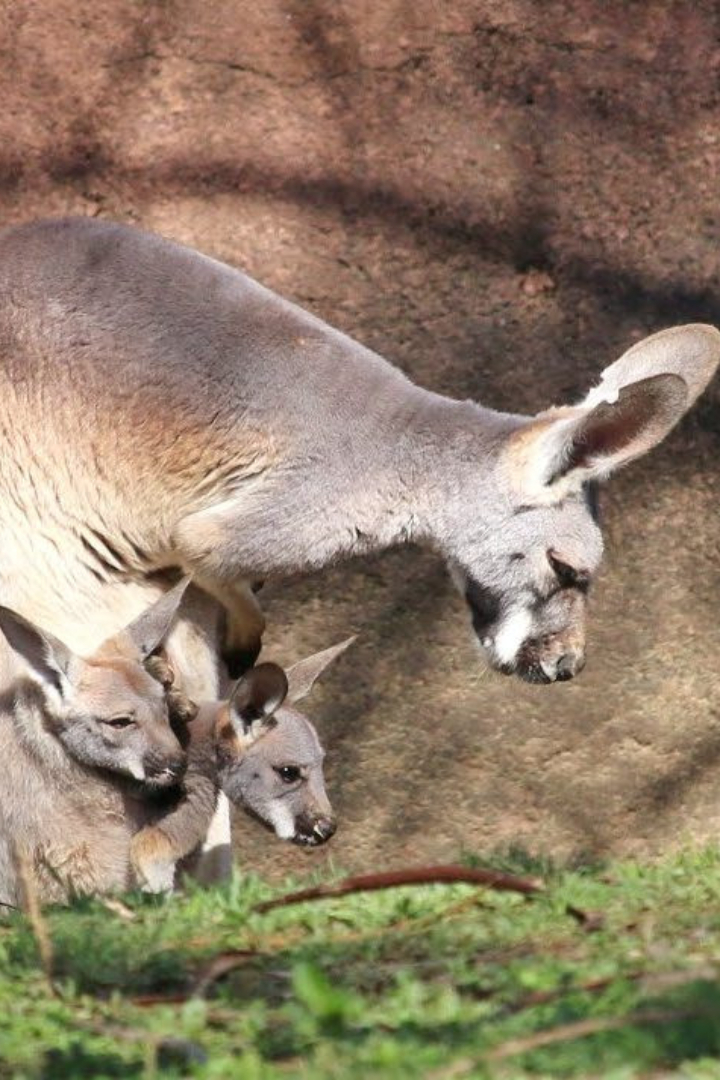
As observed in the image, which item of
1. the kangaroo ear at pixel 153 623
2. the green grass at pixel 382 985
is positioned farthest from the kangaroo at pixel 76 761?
the green grass at pixel 382 985

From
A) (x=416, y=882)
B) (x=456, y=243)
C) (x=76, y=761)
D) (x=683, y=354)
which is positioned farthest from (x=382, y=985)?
(x=456, y=243)

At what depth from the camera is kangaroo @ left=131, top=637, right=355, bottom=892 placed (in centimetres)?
629

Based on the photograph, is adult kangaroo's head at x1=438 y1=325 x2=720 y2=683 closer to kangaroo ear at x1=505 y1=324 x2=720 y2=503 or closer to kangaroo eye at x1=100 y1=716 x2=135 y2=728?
kangaroo ear at x1=505 y1=324 x2=720 y2=503

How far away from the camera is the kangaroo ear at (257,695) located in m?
Result: 6.23

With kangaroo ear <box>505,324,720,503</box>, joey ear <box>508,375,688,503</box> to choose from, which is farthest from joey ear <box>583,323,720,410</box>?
joey ear <box>508,375,688,503</box>

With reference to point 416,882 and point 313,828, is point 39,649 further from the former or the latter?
point 416,882

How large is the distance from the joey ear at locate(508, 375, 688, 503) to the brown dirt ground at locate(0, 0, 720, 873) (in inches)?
75.8

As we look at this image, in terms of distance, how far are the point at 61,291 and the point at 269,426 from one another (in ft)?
2.62

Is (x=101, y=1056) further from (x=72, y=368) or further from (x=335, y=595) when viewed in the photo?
(x=335, y=595)

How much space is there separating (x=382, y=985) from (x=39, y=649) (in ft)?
7.51

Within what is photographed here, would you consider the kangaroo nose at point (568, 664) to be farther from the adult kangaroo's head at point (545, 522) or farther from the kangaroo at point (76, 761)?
the kangaroo at point (76, 761)

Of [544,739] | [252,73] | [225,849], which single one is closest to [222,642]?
[225,849]

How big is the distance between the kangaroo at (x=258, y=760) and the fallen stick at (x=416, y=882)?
144 centimetres

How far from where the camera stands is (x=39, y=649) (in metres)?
6.04
